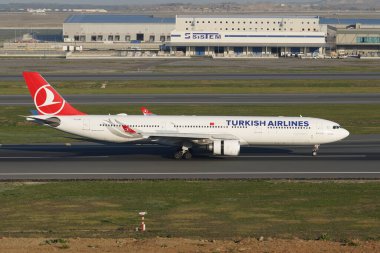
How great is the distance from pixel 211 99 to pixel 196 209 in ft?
182

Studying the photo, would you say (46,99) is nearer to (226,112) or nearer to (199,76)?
(226,112)

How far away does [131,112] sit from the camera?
86.9 metres

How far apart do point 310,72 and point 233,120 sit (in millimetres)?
81146

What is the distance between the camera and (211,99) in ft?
326

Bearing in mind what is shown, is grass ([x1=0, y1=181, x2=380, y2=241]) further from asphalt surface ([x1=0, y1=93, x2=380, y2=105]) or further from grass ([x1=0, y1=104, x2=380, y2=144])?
asphalt surface ([x1=0, y1=93, x2=380, y2=105])

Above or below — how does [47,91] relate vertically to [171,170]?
above

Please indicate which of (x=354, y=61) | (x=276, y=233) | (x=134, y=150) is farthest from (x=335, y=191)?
(x=354, y=61)

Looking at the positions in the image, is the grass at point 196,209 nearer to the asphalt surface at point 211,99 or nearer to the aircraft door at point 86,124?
the aircraft door at point 86,124

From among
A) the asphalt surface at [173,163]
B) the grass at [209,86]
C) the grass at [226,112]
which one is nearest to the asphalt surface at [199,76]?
the grass at [209,86]

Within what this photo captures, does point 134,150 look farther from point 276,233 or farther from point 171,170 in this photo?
point 276,233

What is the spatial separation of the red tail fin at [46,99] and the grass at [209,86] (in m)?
43.7

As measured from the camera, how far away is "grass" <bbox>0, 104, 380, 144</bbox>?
7538cm

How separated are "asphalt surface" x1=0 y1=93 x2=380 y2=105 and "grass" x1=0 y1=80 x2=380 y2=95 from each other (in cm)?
473

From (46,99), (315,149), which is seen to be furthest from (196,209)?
(46,99)
